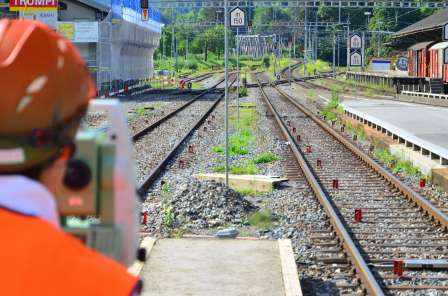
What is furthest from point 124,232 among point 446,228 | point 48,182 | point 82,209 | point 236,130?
point 236,130

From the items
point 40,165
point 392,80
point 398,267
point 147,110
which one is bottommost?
point 398,267

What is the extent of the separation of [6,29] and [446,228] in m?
8.60

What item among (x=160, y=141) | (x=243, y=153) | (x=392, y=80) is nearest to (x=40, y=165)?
(x=243, y=153)

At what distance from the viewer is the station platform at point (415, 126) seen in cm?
1546

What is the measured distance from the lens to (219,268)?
6.75 meters

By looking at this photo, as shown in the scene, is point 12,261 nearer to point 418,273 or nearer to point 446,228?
point 418,273

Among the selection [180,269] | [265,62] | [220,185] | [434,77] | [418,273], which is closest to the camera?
[180,269]

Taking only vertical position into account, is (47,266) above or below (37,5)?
below

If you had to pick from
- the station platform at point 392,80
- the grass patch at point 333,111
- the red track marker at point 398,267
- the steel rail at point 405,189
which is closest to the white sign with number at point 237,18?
the steel rail at point 405,189

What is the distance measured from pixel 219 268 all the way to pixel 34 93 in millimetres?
5610

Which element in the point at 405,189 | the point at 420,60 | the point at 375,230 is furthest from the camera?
the point at 420,60

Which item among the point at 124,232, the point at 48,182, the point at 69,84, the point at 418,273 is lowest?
the point at 418,273

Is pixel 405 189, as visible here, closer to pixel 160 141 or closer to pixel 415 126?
pixel 415 126

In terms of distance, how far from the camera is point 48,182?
4.53 feet
